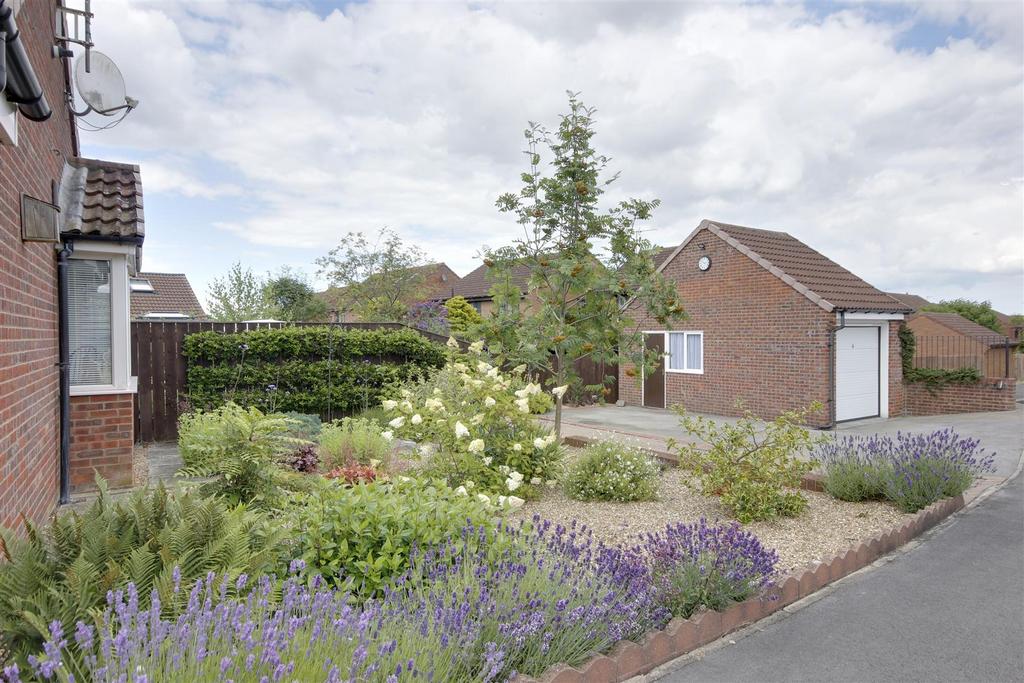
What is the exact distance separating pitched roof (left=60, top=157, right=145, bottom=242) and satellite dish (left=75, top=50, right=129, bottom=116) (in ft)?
3.04

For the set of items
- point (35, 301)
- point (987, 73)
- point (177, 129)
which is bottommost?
point (35, 301)

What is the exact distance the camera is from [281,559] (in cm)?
336

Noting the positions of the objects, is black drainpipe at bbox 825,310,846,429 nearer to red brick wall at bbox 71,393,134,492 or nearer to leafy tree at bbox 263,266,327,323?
red brick wall at bbox 71,393,134,492

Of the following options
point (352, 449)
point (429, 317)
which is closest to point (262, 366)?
point (352, 449)

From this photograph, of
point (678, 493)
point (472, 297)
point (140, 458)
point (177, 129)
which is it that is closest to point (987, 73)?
point (678, 493)

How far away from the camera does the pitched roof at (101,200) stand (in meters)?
6.20

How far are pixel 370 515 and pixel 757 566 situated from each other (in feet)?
7.94

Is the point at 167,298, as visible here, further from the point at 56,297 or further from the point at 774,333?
the point at 774,333

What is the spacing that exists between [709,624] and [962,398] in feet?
52.5

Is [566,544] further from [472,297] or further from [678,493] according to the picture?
[472,297]

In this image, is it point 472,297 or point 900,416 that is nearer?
point 900,416

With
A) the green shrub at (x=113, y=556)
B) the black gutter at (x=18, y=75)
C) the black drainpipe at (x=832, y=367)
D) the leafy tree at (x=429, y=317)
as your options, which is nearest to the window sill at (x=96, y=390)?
the black gutter at (x=18, y=75)

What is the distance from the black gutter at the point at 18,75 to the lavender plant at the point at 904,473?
7375 mm

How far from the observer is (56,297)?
233 inches
